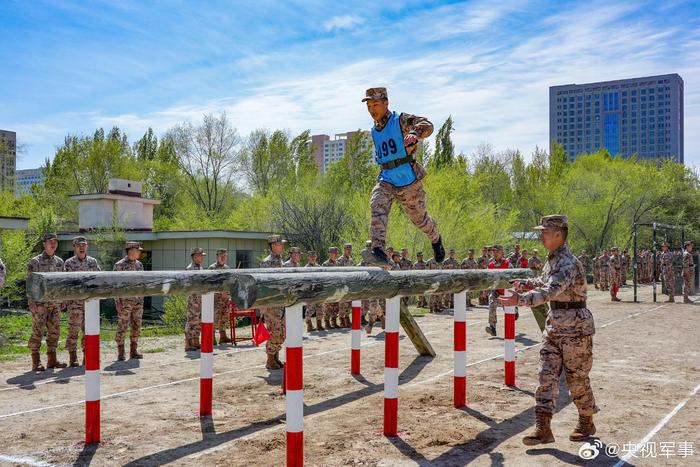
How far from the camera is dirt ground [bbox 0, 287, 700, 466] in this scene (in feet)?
18.5

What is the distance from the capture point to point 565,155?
53562mm

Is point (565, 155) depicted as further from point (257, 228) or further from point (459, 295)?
point (459, 295)

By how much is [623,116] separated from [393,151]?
187m

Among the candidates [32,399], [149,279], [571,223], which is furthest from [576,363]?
[571,223]

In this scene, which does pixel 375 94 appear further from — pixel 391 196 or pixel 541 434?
pixel 541 434

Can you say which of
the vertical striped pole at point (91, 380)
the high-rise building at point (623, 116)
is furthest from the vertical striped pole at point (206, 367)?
the high-rise building at point (623, 116)

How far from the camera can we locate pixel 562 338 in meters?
5.93

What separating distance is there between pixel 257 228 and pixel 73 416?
31.4 metres

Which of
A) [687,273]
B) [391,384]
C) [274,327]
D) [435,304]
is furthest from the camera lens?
[687,273]

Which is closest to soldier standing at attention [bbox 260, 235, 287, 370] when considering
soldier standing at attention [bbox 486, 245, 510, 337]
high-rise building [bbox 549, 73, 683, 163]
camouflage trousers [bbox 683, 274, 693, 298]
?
soldier standing at attention [bbox 486, 245, 510, 337]

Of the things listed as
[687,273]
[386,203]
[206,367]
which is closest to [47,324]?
[206,367]

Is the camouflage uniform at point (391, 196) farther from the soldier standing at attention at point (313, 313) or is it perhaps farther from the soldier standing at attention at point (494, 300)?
the soldier standing at attention at point (313, 313)

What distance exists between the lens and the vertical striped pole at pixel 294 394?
469cm

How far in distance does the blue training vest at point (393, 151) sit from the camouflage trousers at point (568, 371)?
2.25 metres
